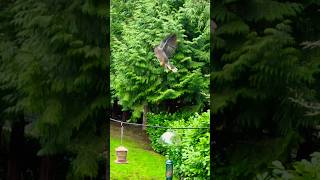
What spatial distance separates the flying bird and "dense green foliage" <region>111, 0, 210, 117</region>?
1.3 inches

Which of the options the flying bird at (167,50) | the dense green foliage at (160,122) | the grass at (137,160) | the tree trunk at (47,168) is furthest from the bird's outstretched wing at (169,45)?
the tree trunk at (47,168)

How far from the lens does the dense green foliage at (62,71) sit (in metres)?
4.35

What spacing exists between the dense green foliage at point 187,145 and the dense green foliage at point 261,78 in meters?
0.13

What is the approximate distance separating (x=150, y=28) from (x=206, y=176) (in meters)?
1.27

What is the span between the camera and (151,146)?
4.32 m

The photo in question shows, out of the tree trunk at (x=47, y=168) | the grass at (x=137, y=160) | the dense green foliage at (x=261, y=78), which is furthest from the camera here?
the tree trunk at (x=47, y=168)

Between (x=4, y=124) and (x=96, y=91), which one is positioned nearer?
(x=96, y=91)

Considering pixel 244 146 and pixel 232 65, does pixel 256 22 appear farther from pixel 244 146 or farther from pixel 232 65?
pixel 244 146

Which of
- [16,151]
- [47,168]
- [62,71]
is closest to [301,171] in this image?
[62,71]

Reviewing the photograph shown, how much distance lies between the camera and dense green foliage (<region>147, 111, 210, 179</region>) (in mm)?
4277

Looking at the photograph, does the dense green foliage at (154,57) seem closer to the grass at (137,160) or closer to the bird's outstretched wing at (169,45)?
the bird's outstretched wing at (169,45)

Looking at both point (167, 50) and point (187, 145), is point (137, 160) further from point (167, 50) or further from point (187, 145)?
point (167, 50)

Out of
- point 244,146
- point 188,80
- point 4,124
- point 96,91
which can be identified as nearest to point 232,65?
point 188,80

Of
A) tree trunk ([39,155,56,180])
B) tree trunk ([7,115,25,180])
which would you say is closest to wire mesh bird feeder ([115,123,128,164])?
tree trunk ([39,155,56,180])
